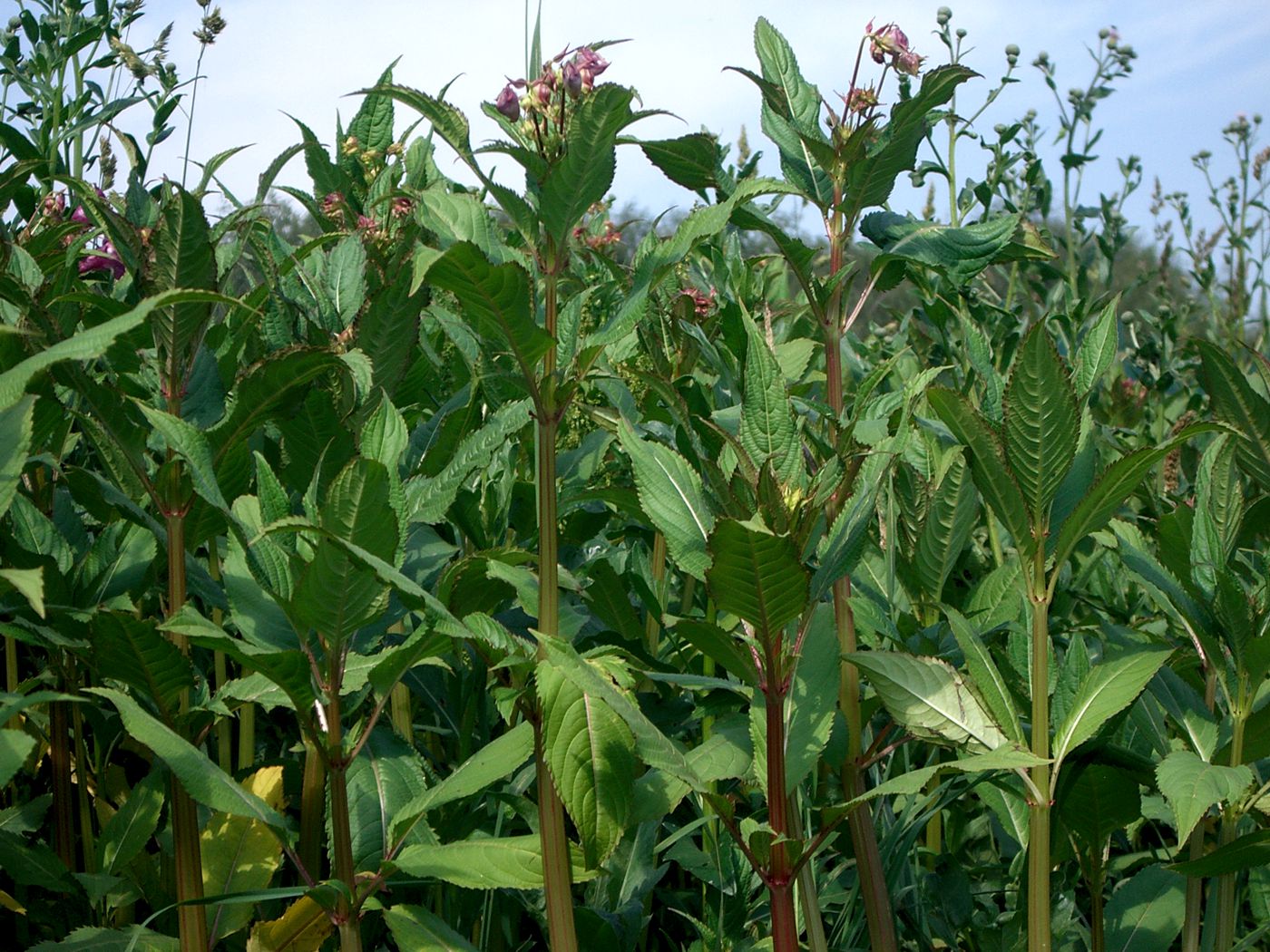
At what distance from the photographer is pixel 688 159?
156 centimetres

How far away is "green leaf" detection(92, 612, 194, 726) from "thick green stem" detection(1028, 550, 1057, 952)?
90cm

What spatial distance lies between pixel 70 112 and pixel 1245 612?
2524 millimetres

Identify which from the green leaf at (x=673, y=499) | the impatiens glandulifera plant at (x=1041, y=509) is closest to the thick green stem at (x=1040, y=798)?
the impatiens glandulifera plant at (x=1041, y=509)

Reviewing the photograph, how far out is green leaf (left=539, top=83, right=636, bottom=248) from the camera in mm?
1144

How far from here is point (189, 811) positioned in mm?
1355

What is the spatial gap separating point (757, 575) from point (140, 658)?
66cm

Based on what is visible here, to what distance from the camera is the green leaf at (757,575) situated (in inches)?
42.1

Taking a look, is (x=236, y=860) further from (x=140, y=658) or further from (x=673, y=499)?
(x=673, y=499)

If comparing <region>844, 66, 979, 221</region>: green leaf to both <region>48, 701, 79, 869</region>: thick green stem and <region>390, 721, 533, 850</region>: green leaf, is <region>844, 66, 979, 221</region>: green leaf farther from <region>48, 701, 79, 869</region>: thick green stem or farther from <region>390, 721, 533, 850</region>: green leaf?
<region>48, 701, 79, 869</region>: thick green stem

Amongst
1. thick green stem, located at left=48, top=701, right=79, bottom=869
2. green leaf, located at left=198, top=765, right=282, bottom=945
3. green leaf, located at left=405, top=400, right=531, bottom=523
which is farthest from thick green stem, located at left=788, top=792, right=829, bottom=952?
thick green stem, located at left=48, top=701, right=79, bottom=869

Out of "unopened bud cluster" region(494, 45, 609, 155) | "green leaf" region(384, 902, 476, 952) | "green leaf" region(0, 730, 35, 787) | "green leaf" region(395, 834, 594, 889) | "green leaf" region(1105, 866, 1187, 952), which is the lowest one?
"green leaf" region(1105, 866, 1187, 952)

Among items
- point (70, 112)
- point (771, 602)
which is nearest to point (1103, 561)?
point (771, 602)

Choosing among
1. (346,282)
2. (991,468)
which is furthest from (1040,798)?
(346,282)

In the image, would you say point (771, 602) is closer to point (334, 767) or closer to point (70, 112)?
point (334, 767)
